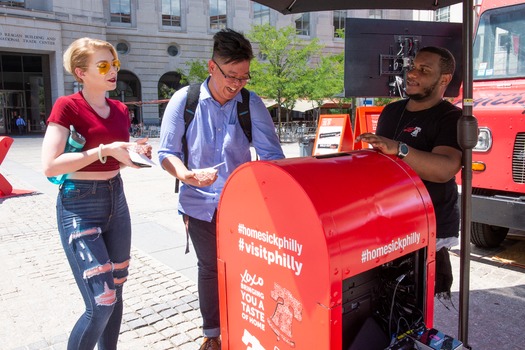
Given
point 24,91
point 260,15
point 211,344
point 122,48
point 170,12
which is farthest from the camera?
point 260,15

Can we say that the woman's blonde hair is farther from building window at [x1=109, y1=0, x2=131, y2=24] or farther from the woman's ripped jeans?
building window at [x1=109, y1=0, x2=131, y2=24]

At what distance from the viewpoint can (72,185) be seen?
2.37m

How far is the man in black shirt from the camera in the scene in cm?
240

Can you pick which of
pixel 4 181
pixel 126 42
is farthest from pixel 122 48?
pixel 4 181

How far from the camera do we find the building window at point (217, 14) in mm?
37344

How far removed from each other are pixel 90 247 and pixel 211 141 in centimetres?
89

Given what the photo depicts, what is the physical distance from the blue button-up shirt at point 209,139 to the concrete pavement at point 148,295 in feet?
3.95

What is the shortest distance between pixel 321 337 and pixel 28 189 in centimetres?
943

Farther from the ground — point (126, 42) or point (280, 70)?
point (126, 42)

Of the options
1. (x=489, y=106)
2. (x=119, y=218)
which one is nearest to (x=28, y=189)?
(x=119, y=218)

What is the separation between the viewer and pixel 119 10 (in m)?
34.7

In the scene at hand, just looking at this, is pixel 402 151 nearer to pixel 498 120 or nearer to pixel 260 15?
pixel 498 120

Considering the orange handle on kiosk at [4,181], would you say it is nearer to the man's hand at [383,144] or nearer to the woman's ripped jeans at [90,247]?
the woman's ripped jeans at [90,247]

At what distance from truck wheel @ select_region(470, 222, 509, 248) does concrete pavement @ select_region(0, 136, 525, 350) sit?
0.38 ft
